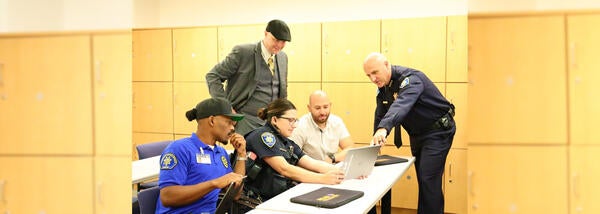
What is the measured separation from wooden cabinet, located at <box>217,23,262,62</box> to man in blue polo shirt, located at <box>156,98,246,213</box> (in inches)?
78.7

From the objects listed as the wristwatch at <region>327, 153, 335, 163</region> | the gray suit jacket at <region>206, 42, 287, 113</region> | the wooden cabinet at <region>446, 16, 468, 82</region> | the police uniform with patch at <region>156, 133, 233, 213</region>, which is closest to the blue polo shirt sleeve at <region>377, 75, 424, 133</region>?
the wristwatch at <region>327, 153, 335, 163</region>

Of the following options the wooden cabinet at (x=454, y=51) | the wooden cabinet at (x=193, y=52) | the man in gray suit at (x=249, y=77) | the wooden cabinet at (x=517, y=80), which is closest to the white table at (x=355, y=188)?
the man in gray suit at (x=249, y=77)

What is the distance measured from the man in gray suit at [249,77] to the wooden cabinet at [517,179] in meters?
2.54

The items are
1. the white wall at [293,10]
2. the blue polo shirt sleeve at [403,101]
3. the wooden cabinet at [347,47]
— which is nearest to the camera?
the blue polo shirt sleeve at [403,101]

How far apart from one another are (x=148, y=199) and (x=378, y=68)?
161cm

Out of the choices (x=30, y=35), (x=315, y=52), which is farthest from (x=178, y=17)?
(x=30, y=35)

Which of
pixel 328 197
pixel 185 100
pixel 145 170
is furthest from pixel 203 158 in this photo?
pixel 185 100

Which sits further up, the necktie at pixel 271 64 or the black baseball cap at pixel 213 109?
the necktie at pixel 271 64

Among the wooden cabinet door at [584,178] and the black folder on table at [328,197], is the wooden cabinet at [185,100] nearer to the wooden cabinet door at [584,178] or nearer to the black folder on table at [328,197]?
the black folder on table at [328,197]

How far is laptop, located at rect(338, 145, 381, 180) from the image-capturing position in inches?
91.6

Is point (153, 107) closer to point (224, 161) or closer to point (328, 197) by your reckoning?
point (224, 161)

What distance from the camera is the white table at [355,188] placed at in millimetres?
1792

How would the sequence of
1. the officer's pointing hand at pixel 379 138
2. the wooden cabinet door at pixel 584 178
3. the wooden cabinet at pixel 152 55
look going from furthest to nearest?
1. the wooden cabinet at pixel 152 55
2. the officer's pointing hand at pixel 379 138
3. the wooden cabinet door at pixel 584 178

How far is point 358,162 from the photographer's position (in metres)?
2.40
